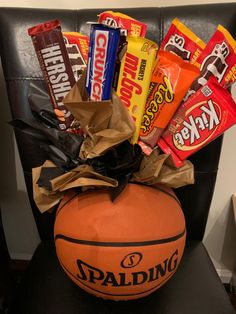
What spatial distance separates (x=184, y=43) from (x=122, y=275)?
0.47 m

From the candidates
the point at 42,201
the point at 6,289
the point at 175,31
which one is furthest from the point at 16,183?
the point at 175,31

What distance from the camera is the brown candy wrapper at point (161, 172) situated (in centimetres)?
64

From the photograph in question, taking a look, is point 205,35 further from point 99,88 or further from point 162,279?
point 162,279

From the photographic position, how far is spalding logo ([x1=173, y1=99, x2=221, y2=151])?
637mm

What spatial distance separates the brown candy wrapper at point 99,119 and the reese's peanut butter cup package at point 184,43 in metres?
0.18

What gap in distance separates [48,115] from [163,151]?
26 centimetres

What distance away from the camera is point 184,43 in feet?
2.26

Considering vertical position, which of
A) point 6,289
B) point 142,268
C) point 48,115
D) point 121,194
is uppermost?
point 48,115

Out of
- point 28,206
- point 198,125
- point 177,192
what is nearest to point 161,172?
point 198,125

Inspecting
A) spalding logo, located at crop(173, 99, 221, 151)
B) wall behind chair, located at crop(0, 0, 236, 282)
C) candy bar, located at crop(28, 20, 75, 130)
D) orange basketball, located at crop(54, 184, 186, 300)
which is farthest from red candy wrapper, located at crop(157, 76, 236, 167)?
wall behind chair, located at crop(0, 0, 236, 282)

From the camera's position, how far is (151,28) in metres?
0.81

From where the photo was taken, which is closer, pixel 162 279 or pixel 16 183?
pixel 162 279

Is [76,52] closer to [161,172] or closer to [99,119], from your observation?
[99,119]

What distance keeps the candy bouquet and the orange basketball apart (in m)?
0.03
